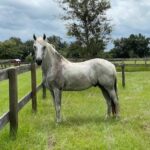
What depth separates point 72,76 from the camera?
9875 millimetres

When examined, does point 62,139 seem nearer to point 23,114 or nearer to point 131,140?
point 131,140

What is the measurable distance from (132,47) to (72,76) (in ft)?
305

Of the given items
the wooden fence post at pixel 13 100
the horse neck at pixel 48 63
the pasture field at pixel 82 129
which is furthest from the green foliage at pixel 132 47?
the wooden fence post at pixel 13 100

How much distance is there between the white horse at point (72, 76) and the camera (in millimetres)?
9734

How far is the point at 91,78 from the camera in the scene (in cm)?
1003

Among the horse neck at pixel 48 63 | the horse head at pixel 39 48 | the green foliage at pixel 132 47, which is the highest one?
the horse head at pixel 39 48

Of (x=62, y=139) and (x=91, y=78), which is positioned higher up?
(x=91, y=78)

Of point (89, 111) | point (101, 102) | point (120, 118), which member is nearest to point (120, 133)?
point (120, 118)

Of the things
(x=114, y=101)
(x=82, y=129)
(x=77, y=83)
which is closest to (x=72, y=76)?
(x=77, y=83)

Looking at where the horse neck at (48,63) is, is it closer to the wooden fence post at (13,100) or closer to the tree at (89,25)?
the wooden fence post at (13,100)

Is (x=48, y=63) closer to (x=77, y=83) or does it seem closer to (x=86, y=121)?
(x=77, y=83)

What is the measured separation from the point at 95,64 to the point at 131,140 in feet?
9.63

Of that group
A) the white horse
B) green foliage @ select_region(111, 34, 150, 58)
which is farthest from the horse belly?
green foliage @ select_region(111, 34, 150, 58)

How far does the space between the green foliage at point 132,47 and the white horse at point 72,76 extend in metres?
86.8
